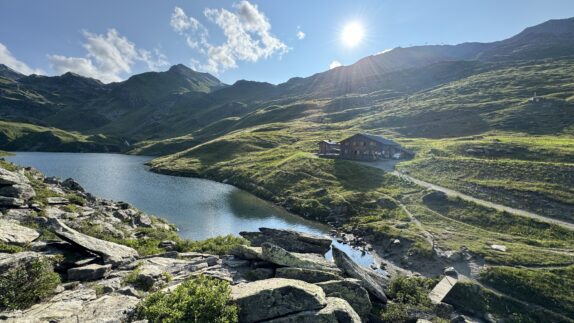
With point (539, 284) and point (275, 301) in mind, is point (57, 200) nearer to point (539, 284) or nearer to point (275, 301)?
point (275, 301)

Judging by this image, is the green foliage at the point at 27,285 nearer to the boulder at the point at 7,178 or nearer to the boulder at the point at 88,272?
the boulder at the point at 88,272

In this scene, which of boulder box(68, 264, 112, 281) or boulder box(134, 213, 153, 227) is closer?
boulder box(68, 264, 112, 281)

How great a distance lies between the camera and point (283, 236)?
35.8 metres

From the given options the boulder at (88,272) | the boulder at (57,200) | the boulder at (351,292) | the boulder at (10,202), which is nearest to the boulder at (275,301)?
the boulder at (351,292)

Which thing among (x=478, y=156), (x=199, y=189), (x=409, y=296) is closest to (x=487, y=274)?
(x=409, y=296)

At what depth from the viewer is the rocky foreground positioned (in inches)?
708

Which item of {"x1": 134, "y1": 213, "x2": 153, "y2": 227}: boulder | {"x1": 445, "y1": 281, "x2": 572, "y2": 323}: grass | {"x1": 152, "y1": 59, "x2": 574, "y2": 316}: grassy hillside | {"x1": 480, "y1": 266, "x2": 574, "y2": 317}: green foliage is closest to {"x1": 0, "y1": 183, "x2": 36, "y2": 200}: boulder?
{"x1": 134, "y1": 213, "x2": 153, "y2": 227}: boulder

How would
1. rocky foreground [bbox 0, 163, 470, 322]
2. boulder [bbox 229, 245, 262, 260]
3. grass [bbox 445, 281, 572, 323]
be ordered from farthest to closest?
grass [bbox 445, 281, 572, 323] → boulder [bbox 229, 245, 262, 260] → rocky foreground [bbox 0, 163, 470, 322]

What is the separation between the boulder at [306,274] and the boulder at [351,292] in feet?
3.00

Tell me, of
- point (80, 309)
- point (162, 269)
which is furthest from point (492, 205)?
point (80, 309)

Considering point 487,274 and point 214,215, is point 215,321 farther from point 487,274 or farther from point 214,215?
point 214,215

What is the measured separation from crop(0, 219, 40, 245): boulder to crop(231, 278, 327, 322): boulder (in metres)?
18.3

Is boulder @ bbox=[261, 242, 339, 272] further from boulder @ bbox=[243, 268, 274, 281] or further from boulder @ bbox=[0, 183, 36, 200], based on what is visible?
boulder @ bbox=[0, 183, 36, 200]

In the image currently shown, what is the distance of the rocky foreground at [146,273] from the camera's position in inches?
708
